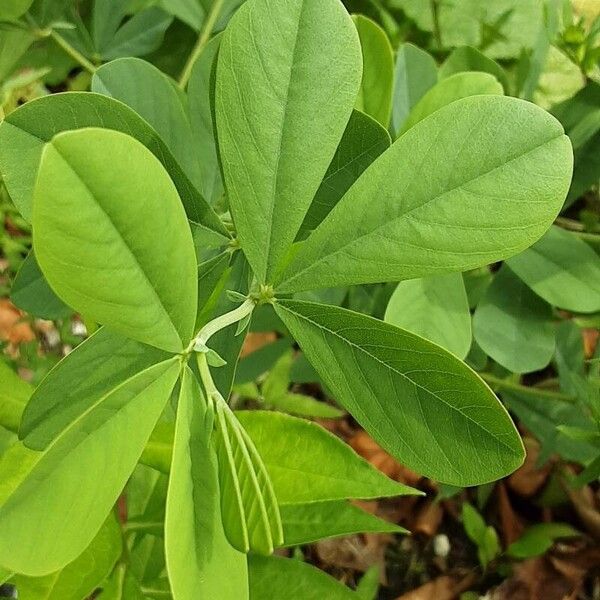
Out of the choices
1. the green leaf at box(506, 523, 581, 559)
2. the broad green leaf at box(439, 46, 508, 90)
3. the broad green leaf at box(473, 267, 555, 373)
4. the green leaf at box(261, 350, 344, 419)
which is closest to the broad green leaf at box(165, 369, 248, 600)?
the broad green leaf at box(473, 267, 555, 373)

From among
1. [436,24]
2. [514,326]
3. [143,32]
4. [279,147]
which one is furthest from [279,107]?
[436,24]

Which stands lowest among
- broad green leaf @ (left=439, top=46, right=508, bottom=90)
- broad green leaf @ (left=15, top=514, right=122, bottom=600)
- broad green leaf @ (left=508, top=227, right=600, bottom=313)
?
broad green leaf @ (left=15, top=514, right=122, bottom=600)

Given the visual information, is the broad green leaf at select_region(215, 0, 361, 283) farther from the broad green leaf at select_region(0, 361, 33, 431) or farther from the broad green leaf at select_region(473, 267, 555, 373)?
the broad green leaf at select_region(473, 267, 555, 373)

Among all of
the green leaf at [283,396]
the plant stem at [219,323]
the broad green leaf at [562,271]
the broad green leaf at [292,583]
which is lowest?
the green leaf at [283,396]

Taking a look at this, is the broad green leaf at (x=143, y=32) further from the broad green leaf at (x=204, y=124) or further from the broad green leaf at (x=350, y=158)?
the broad green leaf at (x=350, y=158)

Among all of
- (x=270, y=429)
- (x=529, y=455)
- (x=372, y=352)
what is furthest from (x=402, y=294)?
(x=529, y=455)

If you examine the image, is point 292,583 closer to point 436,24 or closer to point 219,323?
point 219,323

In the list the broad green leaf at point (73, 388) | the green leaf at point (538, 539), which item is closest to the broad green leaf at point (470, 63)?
the broad green leaf at point (73, 388)
